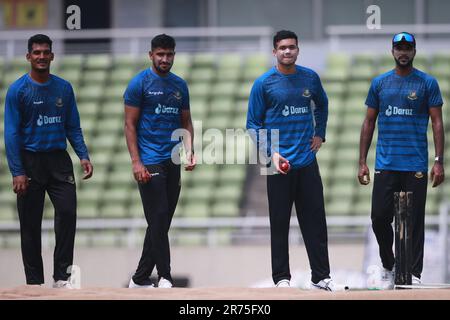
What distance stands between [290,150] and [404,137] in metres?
1.03

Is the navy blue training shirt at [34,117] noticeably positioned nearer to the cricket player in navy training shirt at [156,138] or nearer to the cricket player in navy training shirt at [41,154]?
the cricket player in navy training shirt at [41,154]

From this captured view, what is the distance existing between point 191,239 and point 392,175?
771cm

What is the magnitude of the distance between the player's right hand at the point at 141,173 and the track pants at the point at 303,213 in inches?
42.4

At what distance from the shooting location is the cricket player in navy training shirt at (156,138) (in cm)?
1184

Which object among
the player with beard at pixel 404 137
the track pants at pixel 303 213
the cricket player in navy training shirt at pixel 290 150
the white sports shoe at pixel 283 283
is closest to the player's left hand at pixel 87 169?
the cricket player in navy training shirt at pixel 290 150

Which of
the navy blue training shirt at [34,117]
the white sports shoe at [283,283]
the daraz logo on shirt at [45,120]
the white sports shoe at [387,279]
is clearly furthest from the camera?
the white sports shoe at [387,279]

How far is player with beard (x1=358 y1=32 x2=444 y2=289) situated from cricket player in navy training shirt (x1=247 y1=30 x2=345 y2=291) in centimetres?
53

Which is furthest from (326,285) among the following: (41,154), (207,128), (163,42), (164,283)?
(207,128)

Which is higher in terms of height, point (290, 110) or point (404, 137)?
point (290, 110)

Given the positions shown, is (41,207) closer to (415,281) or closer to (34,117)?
(34,117)

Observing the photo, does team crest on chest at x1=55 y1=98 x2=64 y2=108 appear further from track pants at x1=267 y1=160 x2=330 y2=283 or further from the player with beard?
the player with beard

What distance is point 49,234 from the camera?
19.8 m

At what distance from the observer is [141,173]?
11.8 metres
